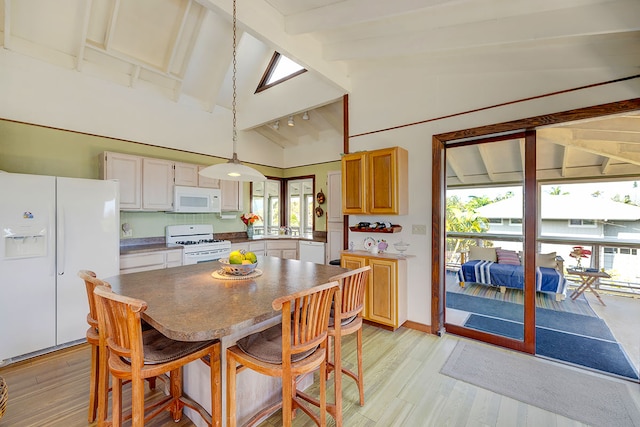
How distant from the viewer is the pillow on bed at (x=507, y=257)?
3.00 meters

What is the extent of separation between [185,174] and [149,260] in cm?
141

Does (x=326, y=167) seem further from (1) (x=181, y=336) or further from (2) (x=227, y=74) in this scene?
(1) (x=181, y=336)

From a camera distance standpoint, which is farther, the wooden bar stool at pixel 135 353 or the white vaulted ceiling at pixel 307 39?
the white vaulted ceiling at pixel 307 39

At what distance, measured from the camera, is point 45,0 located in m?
2.99

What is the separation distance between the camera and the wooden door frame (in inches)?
95.1

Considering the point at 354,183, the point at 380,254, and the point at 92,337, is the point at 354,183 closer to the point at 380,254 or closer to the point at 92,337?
the point at 380,254

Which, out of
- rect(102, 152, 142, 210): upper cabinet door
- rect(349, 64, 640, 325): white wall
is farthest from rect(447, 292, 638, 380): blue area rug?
rect(102, 152, 142, 210): upper cabinet door

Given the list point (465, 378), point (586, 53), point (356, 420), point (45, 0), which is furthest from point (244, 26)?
point (465, 378)

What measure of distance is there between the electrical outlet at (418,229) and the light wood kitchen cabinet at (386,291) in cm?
39

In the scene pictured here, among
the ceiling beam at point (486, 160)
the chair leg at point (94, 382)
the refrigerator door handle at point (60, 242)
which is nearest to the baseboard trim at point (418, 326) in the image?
the ceiling beam at point (486, 160)

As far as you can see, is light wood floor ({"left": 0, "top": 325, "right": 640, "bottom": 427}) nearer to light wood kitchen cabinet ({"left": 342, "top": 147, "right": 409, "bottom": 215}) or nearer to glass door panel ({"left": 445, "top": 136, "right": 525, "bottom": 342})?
glass door panel ({"left": 445, "top": 136, "right": 525, "bottom": 342})

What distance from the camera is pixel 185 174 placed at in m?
4.34

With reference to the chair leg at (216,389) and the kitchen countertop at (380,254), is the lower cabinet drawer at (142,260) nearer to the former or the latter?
the kitchen countertop at (380,254)

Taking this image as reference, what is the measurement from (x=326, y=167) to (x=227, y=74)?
2.35 metres
